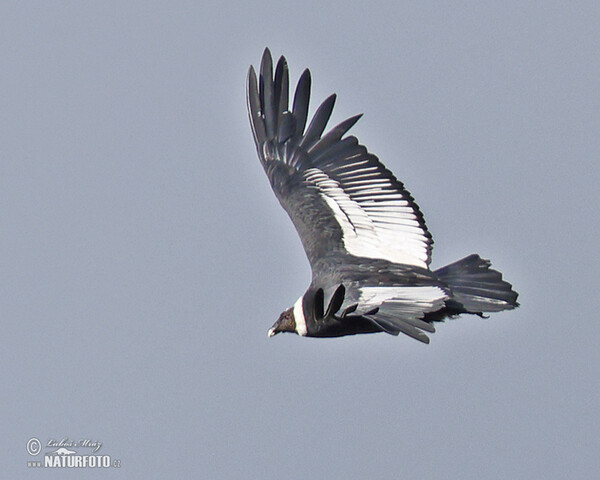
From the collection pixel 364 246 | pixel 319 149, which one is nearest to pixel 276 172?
pixel 319 149

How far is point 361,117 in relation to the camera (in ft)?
53.2

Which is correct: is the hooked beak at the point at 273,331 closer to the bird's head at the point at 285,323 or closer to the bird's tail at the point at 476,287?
the bird's head at the point at 285,323

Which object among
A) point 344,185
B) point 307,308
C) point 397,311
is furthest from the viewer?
point 344,185

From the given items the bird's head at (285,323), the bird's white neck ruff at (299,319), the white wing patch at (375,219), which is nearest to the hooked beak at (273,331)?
the bird's head at (285,323)

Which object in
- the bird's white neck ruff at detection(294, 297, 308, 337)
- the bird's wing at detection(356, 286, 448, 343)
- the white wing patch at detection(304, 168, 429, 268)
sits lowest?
the bird's wing at detection(356, 286, 448, 343)

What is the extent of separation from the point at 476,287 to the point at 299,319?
68.0 inches

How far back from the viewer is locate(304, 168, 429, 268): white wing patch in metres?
15.4

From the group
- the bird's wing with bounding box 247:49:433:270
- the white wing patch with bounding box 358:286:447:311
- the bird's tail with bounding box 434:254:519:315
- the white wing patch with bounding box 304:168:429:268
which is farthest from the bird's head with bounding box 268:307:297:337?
the bird's tail with bounding box 434:254:519:315

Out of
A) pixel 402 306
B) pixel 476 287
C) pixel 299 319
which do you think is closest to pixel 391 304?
pixel 402 306

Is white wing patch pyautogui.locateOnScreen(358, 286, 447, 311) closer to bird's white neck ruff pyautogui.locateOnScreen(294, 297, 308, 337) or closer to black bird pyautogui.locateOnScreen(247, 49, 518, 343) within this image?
black bird pyautogui.locateOnScreen(247, 49, 518, 343)

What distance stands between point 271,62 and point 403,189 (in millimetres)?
1934

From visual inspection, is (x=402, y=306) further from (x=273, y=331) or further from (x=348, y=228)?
(x=273, y=331)

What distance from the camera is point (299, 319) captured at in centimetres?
1523

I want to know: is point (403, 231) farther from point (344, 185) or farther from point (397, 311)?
point (397, 311)
